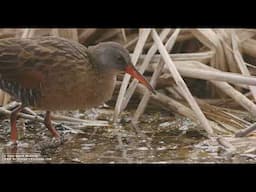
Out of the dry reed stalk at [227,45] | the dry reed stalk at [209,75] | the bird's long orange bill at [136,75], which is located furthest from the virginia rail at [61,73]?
the dry reed stalk at [227,45]

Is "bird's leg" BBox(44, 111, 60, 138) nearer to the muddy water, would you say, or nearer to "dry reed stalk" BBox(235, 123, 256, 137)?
the muddy water

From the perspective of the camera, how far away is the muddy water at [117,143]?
1.74 m

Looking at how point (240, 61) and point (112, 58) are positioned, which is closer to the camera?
point (112, 58)

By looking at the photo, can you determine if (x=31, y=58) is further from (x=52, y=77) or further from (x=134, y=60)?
(x=134, y=60)

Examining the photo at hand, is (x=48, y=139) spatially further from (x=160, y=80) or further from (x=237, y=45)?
(x=237, y=45)

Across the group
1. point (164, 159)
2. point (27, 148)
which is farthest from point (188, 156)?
point (27, 148)

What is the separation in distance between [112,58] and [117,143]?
0.57 ft

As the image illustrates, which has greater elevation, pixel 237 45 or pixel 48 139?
pixel 237 45

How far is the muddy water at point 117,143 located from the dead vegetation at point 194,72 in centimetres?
2

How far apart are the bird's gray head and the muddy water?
120 millimetres

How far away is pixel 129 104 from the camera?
186cm

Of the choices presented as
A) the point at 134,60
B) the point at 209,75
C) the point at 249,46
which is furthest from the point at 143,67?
the point at 249,46

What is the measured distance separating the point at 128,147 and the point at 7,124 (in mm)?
259

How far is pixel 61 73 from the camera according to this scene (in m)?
1.76
